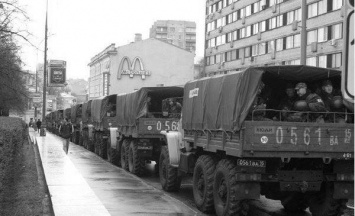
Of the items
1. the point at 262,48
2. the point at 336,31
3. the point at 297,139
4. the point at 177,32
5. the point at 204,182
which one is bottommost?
the point at 204,182

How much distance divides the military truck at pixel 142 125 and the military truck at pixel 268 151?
237 inches

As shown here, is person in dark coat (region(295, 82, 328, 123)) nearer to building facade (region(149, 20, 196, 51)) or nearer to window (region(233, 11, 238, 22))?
window (region(233, 11, 238, 22))

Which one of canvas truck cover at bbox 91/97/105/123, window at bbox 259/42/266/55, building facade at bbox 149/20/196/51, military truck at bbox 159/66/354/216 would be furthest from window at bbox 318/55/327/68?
building facade at bbox 149/20/196/51

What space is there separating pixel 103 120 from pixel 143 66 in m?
57.7

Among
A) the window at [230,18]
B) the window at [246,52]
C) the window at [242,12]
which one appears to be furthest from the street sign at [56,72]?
the window at [230,18]

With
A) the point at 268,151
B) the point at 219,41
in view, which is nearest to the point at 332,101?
the point at 268,151

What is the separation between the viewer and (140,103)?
1736 centimetres

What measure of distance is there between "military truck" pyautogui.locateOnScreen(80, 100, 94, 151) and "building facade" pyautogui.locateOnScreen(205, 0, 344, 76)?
22726 mm

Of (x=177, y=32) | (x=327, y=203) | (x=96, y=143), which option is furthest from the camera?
(x=177, y=32)

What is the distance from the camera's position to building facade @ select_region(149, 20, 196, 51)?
16375 cm

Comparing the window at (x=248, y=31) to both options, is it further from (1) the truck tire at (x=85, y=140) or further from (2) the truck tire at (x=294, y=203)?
(2) the truck tire at (x=294, y=203)

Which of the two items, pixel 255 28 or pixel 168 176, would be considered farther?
pixel 255 28

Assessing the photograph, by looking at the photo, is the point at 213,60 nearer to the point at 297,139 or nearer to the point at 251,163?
the point at 251,163

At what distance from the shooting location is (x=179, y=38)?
165625 mm
